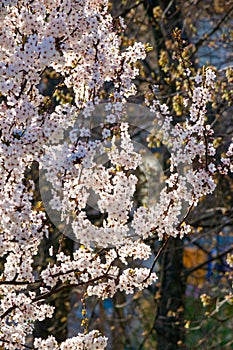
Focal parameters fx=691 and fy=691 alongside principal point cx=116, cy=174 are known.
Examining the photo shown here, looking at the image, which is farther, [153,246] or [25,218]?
[153,246]

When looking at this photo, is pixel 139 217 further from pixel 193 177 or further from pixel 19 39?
pixel 19 39

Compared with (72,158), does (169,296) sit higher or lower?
higher

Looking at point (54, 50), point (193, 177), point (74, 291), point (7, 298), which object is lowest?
point (7, 298)

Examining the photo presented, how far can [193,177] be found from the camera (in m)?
3.44

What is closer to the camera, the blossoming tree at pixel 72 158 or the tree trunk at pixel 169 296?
the blossoming tree at pixel 72 158

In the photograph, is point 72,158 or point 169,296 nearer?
point 72,158

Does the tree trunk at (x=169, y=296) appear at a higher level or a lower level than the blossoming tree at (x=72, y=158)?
higher

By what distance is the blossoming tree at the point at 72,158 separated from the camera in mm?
3279

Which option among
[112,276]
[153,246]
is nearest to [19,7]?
[112,276]

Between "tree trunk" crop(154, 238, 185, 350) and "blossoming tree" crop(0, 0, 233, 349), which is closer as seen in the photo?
"blossoming tree" crop(0, 0, 233, 349)

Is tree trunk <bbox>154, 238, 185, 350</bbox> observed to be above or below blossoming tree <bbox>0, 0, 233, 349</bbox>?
above

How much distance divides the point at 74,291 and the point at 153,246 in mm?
1158

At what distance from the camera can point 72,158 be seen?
10.6 ft

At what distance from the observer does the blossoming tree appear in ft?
10.8
